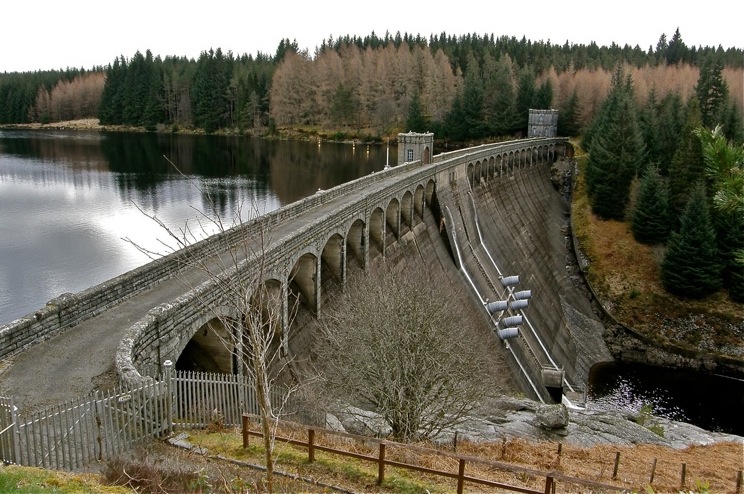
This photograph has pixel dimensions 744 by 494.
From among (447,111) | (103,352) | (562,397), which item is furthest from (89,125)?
(103,352)

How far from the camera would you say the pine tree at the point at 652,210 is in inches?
2421

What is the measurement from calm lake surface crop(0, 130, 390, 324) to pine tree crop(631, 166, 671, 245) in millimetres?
39591

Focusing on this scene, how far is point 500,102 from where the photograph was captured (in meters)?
108

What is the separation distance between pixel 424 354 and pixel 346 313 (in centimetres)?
620

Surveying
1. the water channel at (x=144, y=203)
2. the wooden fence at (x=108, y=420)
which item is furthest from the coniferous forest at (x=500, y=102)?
the wooden fence at (x=108, y=420)

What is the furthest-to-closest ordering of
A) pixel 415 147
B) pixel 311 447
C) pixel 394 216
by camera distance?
pixel 415 147, pixel 394 216, pixel 311 447

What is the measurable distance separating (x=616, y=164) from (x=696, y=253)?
18.3 m

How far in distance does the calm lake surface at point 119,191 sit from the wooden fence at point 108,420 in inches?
146

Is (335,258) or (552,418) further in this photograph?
(335,258)

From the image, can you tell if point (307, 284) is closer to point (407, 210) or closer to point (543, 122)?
point (407, 210)

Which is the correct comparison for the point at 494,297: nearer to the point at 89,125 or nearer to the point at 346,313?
the point at 346,313

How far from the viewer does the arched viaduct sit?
1691 centimetres

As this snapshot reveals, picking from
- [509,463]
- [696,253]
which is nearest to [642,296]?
[696,253]

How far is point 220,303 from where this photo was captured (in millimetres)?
20312
